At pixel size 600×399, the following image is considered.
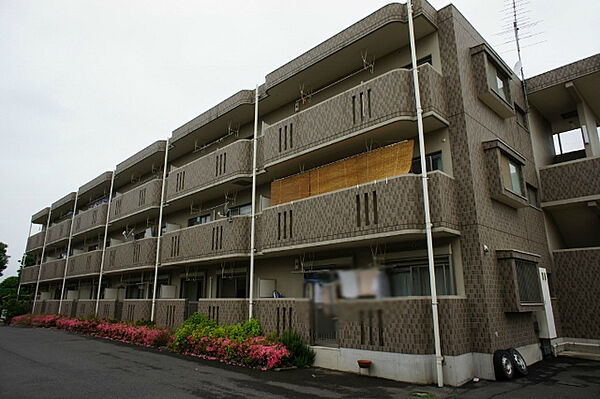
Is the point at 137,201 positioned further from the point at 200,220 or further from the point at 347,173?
the point at 347,173

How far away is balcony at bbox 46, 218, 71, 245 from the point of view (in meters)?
32.0

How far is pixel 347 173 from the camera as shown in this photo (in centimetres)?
1262

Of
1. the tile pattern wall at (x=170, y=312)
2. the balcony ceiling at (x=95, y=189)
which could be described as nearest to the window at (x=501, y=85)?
the tile pattern wall at (x=170, y=312)

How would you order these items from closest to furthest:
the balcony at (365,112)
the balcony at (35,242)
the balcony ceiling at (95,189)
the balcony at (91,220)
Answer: the balcony at (365,112) → the balcony at (91,220) → the balcony ceiling at (95,189) → the balcony at (35,242)

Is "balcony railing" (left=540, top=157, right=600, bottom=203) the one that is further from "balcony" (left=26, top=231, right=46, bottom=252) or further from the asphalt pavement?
"balcony" (left=26, top=231, right=46, bottom=252)

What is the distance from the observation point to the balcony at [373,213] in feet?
33.0

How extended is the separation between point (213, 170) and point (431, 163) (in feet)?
31.7

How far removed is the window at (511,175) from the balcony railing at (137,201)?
1647 cm

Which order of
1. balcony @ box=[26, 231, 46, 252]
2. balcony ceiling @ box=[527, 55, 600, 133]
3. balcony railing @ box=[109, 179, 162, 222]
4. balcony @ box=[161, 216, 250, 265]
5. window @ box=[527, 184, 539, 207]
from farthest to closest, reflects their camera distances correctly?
1. balcony @ box=[26, 231, 46, 252]
2. balcony railing @ box=[109, 179, 162, 222]
3. balcony @ box=[161, 216, 250, 265]
4. window @ box=[527, 184, 539, 207]
5. balcony ceiling @ box=[527, 55, 600, 133]

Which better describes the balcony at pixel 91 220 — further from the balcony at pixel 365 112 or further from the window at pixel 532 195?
the window at pixel 532 195

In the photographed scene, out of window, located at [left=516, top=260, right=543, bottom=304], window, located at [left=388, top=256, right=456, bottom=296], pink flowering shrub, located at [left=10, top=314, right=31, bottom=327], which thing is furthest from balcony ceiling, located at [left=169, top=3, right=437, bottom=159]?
pink flowering shrub, located at [left=10, top=314, right=31, bottom=327]

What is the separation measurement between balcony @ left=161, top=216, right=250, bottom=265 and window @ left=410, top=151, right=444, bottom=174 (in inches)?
261

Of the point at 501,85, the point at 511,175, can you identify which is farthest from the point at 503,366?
the point at 501,85

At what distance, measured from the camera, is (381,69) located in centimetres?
1354
